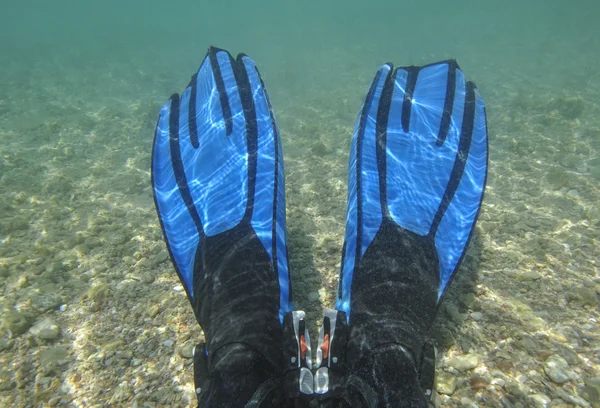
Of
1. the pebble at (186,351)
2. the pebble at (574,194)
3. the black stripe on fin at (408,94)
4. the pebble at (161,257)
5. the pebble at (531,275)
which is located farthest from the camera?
the pebble at (574,194)

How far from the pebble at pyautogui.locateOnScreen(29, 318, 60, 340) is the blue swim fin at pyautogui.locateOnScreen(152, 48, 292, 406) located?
142cm

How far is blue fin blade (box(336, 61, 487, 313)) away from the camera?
2676mm

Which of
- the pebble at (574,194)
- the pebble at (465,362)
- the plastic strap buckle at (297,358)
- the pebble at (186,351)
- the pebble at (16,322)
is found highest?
the pebble at (574,194)

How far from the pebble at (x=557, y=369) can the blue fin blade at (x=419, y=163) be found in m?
0.84

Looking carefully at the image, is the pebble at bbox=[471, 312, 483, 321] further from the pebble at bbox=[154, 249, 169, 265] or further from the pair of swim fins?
the pebble at bbox=[154, 249, 169, 265]

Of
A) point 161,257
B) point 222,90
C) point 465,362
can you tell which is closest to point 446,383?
point 465,362

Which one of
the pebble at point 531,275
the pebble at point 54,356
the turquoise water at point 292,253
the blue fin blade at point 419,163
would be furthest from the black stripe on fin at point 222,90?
the pebble at point 531,275

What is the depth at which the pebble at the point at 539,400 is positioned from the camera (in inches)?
78.9

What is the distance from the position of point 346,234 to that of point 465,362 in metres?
1.26

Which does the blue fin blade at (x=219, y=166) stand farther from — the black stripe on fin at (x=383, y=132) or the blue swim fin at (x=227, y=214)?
the black stripe on fin at (x=383, y=132)

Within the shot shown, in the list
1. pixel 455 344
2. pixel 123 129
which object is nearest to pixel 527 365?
pixel 455 344

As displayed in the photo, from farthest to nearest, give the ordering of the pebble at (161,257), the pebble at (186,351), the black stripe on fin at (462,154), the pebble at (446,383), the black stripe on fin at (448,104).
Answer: the pebble at (161,257), the black stripe on fin at (448,104), the black stripe on fin at (462,154), the pebble at (186,351), the pebble at (446,383)

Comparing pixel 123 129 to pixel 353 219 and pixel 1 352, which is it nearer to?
pixel 1 352

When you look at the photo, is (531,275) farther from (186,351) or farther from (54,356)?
(54,356)
